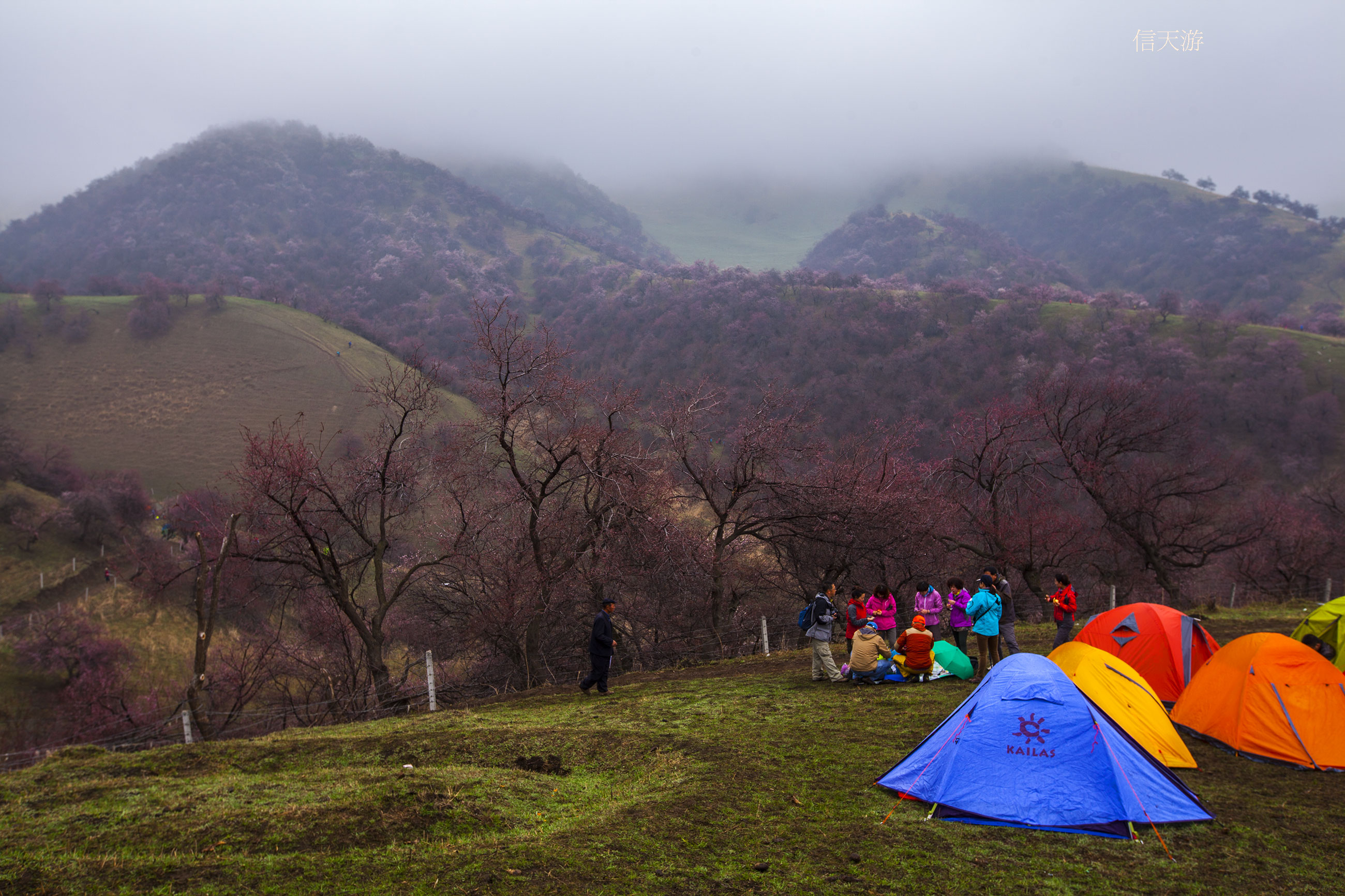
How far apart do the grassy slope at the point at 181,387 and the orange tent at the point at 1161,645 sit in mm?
63242

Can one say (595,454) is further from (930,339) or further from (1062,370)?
(930,339)

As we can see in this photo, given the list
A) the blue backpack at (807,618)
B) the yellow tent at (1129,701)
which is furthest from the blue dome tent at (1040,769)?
the blue backpack at (807,618)

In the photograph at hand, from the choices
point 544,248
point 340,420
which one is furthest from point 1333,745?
point 544,248

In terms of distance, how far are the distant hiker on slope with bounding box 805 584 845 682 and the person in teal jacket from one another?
2229mm

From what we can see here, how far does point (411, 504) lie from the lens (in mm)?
17266

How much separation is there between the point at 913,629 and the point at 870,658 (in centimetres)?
87

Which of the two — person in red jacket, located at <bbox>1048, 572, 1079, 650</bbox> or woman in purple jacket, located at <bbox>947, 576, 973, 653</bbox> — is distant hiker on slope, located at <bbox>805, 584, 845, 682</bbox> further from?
person in red jacket, located at <bbox>1048, 572, 1079, 650</bbox>

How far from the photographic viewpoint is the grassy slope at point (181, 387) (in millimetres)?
63594

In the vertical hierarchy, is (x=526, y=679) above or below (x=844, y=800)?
below

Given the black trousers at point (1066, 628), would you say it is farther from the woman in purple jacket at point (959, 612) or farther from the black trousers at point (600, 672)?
the black trousers at point (600, 672)

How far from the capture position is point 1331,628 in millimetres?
12094

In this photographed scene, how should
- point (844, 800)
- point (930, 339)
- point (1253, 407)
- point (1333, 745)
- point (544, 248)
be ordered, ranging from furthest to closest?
point (544, 248) → point (930, 339) → point (1253, 407) → point (1333, 745) → point (844, 800)

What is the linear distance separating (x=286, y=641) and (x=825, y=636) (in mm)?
28759

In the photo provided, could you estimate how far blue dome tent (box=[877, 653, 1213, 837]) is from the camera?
6613 millimetres
